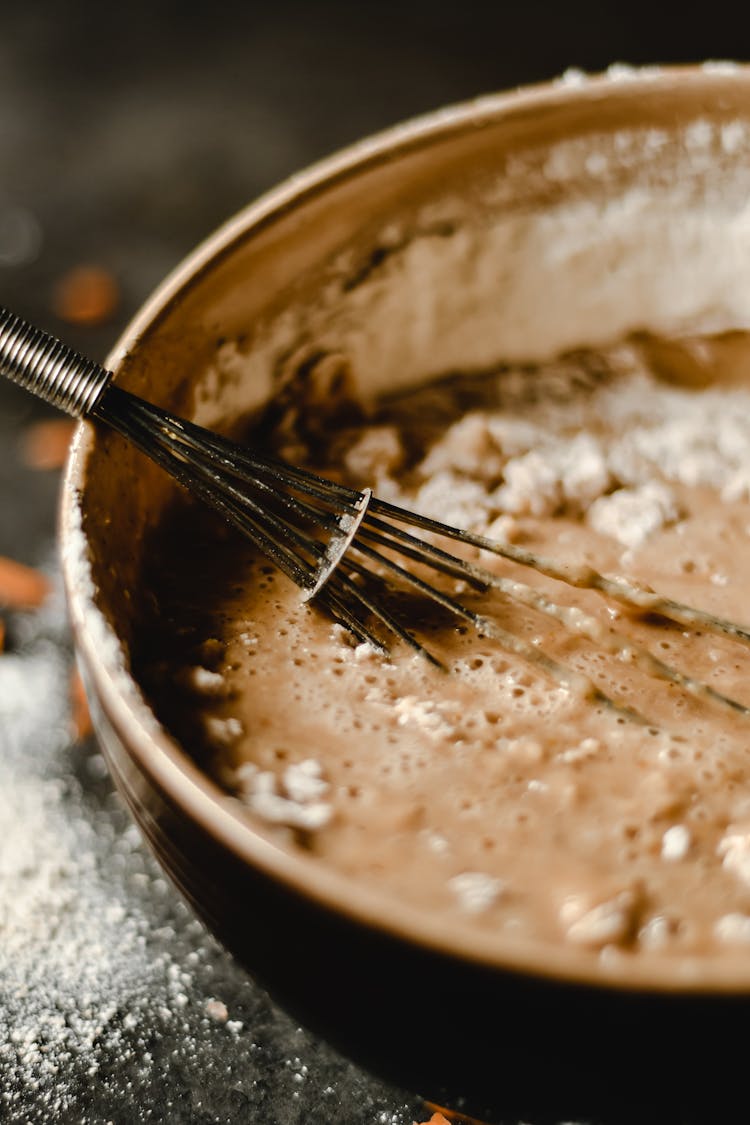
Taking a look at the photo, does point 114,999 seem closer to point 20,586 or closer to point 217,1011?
point 217,1011

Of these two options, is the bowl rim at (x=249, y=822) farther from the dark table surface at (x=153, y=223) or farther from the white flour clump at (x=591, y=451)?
the white flour clump at (x=591, y=451)

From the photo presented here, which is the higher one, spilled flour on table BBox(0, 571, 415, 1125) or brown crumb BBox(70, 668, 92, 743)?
brown crumb BBox(70, 668, 92, 743)

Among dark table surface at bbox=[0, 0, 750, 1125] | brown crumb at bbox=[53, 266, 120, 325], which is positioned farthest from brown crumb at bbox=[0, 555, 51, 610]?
brown crumb at bbox=[53, 266, 120, 325]

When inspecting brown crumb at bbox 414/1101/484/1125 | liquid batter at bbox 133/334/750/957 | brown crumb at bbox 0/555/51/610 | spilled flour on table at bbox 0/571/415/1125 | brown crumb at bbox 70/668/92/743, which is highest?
liquid batter at bbox 133/334/750/957

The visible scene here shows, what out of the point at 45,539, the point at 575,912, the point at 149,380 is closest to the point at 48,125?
the point at 45,539

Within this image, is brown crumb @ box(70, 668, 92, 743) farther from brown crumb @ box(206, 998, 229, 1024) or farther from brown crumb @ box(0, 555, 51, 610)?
brown crumb @ box(206, 998, 229, 1024)

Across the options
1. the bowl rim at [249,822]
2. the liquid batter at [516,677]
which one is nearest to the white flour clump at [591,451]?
the liquid batter at [516,677]
